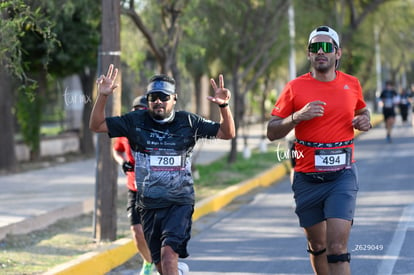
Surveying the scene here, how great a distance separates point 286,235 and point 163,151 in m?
4.46

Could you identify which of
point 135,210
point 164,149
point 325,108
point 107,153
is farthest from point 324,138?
point 107,153

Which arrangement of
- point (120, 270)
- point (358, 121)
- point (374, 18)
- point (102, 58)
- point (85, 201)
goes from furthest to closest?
point (374, 18), point (85, 201), point (102, 58), point (120, 270), point (358, 121)

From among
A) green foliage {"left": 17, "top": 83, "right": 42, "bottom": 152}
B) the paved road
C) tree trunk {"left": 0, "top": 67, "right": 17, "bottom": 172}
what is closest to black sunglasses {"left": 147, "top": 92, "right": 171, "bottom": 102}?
the paved road

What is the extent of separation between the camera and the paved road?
814 cm

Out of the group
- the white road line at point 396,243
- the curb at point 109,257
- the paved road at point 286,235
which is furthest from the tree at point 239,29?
the white road line at point 396,243

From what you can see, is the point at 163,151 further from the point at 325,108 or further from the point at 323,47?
the point at 323,47

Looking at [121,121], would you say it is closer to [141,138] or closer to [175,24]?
[141,138]

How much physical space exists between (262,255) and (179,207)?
3030 mm

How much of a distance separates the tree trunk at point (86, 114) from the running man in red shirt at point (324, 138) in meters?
16.2

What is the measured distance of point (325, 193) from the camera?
5.88 m

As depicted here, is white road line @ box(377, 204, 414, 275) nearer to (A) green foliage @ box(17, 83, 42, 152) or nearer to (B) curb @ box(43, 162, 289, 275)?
(B) curb @ box(43, 162, 289, 275)

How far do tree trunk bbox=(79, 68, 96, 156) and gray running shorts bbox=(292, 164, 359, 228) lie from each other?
16.2 meters

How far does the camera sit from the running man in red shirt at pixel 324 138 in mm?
5805

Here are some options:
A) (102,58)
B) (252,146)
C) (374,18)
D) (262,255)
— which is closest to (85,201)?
(102,58)
